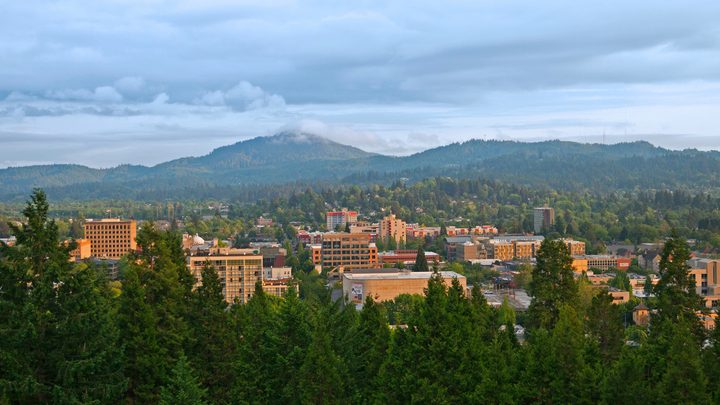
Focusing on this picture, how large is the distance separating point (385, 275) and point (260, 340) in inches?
2009

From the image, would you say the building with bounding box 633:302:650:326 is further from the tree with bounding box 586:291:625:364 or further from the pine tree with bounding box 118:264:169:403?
the pine tree with bounding box 118:264:169:403

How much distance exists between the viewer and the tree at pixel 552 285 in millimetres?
29078

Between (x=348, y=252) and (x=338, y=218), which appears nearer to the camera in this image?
(x=348, y=252)

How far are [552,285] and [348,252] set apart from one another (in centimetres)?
7468

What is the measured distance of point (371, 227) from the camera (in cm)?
14000

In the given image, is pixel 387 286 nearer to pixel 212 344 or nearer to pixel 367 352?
pixel 212 344

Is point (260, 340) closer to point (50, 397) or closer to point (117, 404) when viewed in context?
point (117, 404)

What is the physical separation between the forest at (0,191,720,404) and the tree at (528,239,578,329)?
4cm

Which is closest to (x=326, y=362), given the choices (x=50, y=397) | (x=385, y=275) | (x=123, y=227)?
(x=50, y=397)

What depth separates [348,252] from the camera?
104 m

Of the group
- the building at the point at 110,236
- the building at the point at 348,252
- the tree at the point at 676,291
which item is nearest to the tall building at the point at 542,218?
the building at the point at 348,252

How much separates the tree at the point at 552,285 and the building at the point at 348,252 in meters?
73.6

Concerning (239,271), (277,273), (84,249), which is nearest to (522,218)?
(84,249)

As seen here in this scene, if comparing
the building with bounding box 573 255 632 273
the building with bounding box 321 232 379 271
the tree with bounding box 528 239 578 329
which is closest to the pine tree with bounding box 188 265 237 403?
the tree with bounding box 528 239 578 329
